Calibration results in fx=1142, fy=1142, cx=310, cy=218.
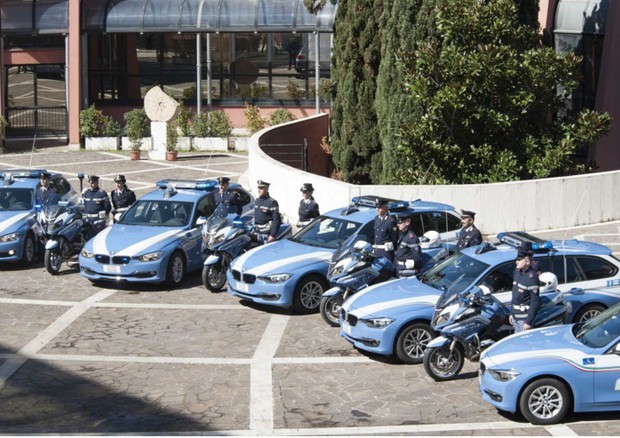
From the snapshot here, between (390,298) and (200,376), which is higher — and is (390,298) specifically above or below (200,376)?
above

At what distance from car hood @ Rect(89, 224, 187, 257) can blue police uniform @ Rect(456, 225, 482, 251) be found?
5.15 m

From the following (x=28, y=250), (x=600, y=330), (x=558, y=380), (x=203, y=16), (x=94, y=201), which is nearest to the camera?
(x=558, y=380)

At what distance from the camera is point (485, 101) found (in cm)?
2561

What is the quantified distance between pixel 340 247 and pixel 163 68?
1182 inches

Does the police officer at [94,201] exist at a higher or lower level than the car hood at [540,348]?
lower

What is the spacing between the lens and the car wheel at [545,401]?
12.2 metres

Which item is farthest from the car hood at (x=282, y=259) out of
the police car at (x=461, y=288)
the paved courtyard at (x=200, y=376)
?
the police car at (x=461, y=288)

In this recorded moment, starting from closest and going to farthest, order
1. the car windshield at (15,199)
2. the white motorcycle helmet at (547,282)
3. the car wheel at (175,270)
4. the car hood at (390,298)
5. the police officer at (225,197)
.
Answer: the white motorcycle helmet at (547,282) → the car hood at (390,298) → the car wheel at (175,270) → the police officer at (225,197) → the car windshield at (15,199)

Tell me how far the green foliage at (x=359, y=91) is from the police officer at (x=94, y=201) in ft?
34.9

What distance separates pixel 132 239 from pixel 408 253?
5355mm

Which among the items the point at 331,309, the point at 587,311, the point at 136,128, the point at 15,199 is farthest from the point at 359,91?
the point at 587,311

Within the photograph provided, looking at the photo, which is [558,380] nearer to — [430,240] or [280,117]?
[430,240]

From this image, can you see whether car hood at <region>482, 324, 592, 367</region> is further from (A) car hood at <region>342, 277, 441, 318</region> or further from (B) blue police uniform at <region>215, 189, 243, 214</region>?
(B) blue police uniform at <region>215, 189, 243, 214</region>

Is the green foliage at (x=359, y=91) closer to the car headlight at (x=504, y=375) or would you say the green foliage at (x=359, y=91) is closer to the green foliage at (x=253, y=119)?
the green foliage at (x=253, y=119)
